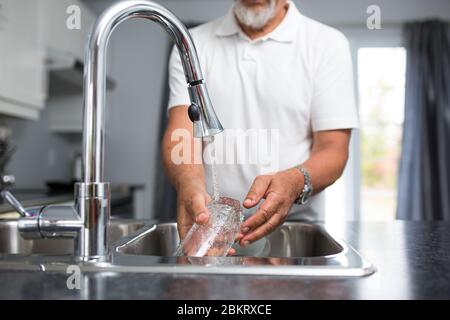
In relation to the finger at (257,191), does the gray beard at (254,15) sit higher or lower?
higher

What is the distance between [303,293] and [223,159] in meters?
0.87

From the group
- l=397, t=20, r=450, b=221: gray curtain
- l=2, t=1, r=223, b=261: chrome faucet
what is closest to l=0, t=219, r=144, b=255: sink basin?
l=2, t=1, r=223, b=261: chrome faucet

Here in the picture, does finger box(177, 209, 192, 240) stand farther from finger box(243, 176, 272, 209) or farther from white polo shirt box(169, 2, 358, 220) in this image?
white polo shirt box(169, 2, 358, 220)

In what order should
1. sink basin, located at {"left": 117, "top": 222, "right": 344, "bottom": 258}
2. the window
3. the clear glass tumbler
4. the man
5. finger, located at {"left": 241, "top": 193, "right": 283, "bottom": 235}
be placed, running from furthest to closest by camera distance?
the window
the man
sink basin, located at {"left": 117, "top": 222, "right": 344, "bottom": 258}
finger, located at {"left": 241, "top": 193, "right": 283, "bottom": 235}
the clear glass tumbler

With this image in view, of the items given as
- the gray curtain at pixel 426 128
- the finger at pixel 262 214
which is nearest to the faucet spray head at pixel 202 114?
the finger at pixel 262 214

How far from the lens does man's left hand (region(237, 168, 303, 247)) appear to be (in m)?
0.83

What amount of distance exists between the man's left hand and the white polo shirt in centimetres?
41

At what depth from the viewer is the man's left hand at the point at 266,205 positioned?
83cm

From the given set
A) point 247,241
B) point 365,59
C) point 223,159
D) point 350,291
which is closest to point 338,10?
point 365,59

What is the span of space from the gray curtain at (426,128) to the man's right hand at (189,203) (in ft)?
9.31

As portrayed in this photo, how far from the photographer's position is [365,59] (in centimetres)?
356

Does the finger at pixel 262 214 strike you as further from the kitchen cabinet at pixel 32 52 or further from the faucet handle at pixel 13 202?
the kitchen cabinet at pixel 32 52

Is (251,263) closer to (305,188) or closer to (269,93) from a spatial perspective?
(305,188)

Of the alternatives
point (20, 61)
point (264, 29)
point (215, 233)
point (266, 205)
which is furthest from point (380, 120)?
point (215, 233)
